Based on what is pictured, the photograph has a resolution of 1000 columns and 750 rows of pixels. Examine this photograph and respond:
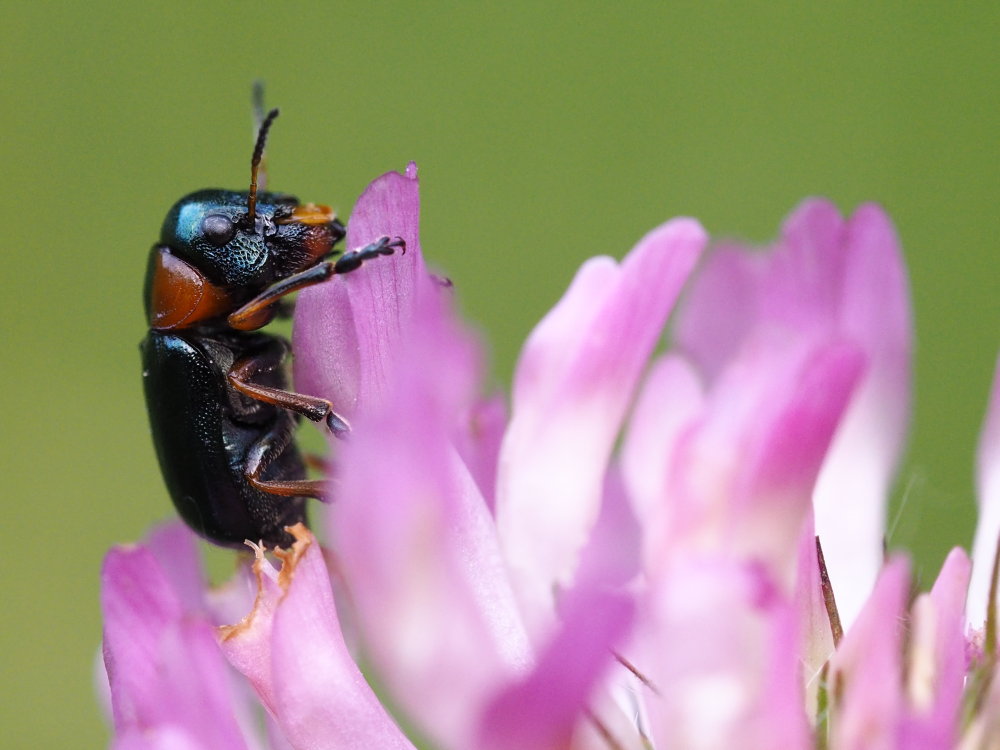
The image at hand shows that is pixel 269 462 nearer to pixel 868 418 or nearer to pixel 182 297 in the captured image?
pixel 182 297

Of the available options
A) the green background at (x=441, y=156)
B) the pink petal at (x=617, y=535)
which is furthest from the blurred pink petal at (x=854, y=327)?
the green background at (x=441, y=156)

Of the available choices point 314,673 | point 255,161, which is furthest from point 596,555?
point 255,161

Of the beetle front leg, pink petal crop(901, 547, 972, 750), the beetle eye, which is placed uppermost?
the beetle front leg

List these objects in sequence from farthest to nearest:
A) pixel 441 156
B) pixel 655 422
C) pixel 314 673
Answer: pixel 441 156
pixel 655 422
pixel 314 673

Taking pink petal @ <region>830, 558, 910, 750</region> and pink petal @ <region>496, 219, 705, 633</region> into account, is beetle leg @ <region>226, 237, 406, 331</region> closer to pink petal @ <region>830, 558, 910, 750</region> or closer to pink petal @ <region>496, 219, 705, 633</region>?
pink petal @ <region>496, 219, 705, 633</region>

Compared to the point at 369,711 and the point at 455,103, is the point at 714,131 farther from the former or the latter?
the point at 369,711

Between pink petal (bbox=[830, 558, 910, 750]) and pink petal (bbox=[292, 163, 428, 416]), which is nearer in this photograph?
pink petal (bbox=[830, 558, 910, 750])

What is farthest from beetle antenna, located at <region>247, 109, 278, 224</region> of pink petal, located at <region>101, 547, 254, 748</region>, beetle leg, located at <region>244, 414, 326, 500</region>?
pink petal, located at <region>101, 547, 254, 748</region>
